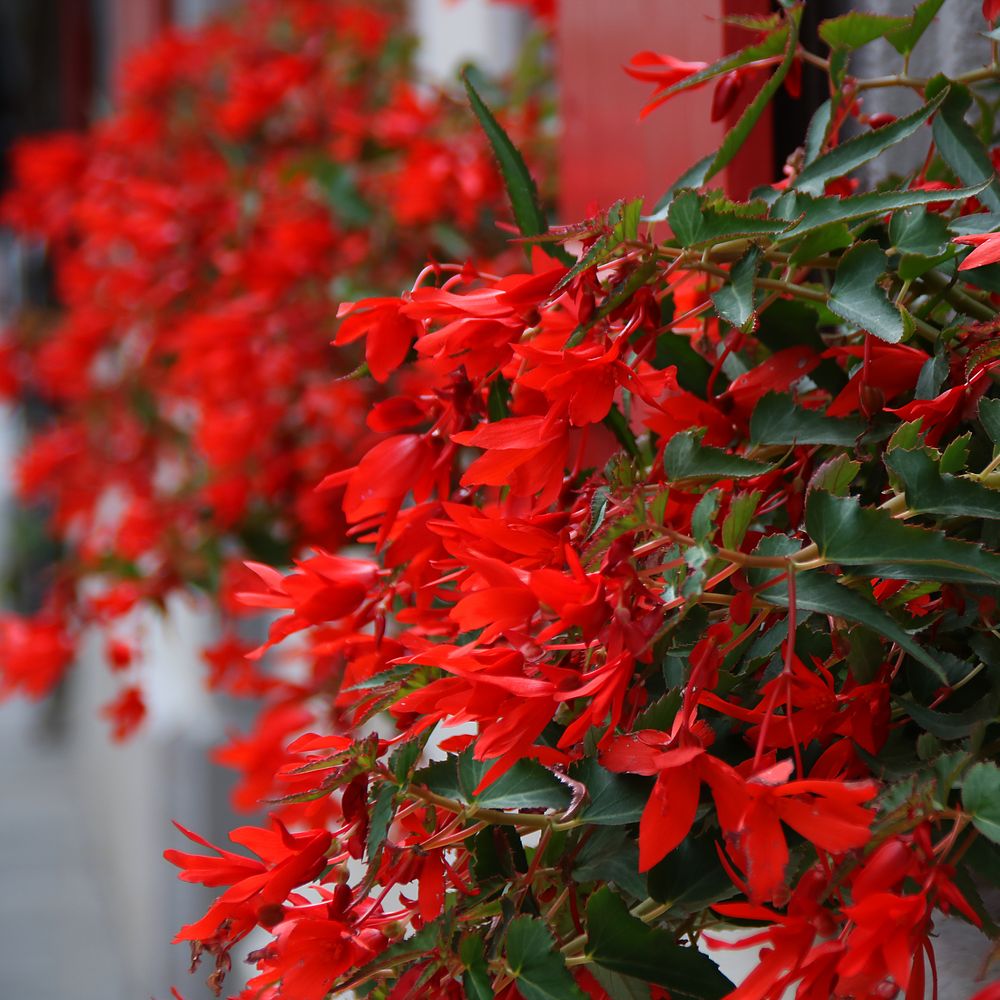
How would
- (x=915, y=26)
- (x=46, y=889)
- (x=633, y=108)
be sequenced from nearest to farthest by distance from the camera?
1. (x=915, y=26)
2. (x=633, y=108)
3. (x=46, y=889)

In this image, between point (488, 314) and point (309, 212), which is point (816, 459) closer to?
point (488, 314)

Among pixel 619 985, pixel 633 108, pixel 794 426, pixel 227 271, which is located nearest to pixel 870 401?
pixel 794 426

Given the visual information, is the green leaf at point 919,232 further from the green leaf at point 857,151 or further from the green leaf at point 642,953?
the green leaf at point 642,953

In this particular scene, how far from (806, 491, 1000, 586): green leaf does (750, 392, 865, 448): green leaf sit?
0.10 meters

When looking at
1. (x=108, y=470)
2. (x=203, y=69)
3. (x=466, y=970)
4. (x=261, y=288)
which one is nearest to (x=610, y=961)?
(x=466, y=970)

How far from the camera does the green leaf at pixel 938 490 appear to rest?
42 centimetres

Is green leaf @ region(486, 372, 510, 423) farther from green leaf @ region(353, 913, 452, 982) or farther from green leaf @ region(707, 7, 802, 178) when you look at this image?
green leaf @ region(353, 913, 452, 982)

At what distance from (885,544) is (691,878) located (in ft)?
0.48

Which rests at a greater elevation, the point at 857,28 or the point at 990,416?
the point at 857,28

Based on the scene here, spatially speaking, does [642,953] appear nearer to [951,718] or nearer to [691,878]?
[691,878]

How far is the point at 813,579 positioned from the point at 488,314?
0.52 ft

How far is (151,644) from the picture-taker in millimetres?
3527

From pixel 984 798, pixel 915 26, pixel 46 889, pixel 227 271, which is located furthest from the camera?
pixel 46 889

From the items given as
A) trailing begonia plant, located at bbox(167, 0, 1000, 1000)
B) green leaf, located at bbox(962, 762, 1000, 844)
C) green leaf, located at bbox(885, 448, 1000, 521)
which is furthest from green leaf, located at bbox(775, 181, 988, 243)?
green leaf, located at bbox(962, 762, 1000, 844)
